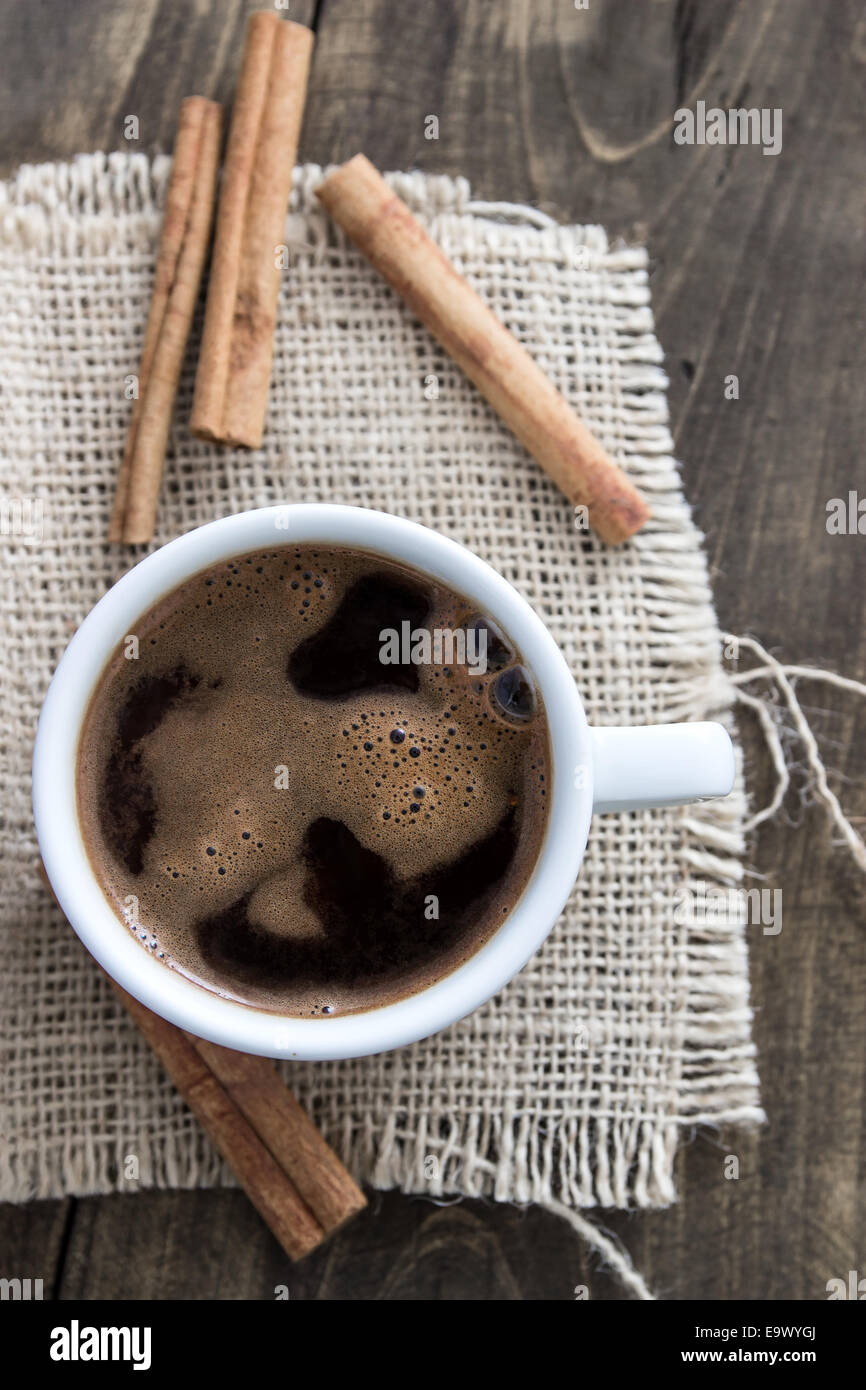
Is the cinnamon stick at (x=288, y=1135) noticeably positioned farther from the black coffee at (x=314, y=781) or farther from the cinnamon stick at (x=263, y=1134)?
the black coffee at (x=314, y=781)

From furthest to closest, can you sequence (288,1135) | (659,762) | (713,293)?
(713,293) → (288,1135) → (659,762)

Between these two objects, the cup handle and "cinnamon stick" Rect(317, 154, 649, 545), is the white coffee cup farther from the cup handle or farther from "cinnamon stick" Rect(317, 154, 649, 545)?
"cinnamon stick" Rect(317, 154, 649, 545)

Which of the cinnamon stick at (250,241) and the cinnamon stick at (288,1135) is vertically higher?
the cinnamon stick at (250,241)

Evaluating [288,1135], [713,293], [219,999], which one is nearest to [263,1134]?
[288,1135]

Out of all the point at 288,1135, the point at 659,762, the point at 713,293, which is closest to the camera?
the point at 659,762

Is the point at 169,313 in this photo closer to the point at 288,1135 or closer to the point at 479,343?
the point at 479,343

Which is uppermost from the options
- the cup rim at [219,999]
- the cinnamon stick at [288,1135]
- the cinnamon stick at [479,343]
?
the cinnamon stick at [479,343]

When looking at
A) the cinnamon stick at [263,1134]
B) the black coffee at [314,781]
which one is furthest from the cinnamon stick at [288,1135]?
the black coffee at [314,781]
